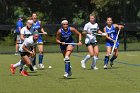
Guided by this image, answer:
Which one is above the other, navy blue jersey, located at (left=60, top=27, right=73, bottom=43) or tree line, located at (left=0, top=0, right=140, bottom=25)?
tree line, located at (left=0, top=0, right=140, bottom=25)

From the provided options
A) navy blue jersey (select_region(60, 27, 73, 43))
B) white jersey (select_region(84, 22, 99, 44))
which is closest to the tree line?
white jersey (select_region(84, 22, 99, 44))

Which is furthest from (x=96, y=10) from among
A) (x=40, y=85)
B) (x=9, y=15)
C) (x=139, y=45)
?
(x=40, y=85)

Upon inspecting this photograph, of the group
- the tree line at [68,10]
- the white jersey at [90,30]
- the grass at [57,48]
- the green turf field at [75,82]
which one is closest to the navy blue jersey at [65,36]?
the green turf field at [75,82]

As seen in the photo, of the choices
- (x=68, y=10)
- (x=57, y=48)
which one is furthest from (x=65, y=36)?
(x=68, y=10)

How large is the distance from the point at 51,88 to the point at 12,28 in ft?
73.0

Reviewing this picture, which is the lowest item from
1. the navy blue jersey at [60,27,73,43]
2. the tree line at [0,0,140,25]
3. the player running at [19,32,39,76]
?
the player running at [19,32,39,76]

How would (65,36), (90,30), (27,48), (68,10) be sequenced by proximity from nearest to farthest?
(65,36) < (27,48) < (90,30) < (68,10)

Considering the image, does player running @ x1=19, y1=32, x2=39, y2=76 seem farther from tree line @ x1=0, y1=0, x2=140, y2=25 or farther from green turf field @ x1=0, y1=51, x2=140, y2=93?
tree line @ x1=0, y1=0, x2=140, y2=25

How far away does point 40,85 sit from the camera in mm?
14016

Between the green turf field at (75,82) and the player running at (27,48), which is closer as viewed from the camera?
the green turf field at (75,82)

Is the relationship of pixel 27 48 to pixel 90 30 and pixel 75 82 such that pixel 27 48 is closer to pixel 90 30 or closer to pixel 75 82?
pixel 75 82

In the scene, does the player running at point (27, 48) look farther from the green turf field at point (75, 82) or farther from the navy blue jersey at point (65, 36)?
the navy blue jersey at point (65, 36)

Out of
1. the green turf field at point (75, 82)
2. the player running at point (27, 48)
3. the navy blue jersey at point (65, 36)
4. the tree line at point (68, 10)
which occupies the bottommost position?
the green turf field at point (75, 82)

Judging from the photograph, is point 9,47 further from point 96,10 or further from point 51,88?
point 51,88
